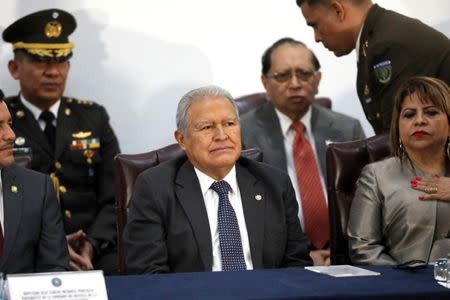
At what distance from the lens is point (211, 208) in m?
2.85

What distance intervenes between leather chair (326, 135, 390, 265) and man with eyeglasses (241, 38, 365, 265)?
0.82 meters

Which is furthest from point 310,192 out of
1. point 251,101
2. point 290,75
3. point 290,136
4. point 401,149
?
point 401,149

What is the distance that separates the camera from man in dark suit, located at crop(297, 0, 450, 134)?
337 centimetres

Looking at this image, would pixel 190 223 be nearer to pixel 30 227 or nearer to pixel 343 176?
pixel 30 227

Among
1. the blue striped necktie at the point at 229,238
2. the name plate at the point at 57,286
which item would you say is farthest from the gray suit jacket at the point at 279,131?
the name plate at the point at 57,286

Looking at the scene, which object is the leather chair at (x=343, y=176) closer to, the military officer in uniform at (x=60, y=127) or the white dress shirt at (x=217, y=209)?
the white dress shirt at (x=217, y=209)

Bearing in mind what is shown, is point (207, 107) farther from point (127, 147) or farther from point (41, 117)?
point (127, 147)

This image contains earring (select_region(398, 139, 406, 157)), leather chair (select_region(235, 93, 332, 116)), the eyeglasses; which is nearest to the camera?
earring (select_region(398, 139, 406, 157))

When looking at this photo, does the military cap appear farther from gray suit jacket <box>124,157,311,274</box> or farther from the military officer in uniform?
gray suit jacket <box>124,157,311,274</box>

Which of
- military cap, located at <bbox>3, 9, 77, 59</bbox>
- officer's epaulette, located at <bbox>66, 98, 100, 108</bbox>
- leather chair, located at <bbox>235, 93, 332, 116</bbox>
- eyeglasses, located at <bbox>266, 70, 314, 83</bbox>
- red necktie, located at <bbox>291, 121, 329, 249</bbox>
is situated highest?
military cap, located at <bbox>3, 9, 77, 59</bbox>

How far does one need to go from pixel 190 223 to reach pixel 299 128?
1597 mm

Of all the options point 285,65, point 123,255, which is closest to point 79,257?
point 123,255

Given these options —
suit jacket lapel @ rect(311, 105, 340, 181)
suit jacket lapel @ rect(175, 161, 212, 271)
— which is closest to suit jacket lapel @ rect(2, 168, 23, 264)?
suit jacket lapel @ rect(175, 161, 212, 271)

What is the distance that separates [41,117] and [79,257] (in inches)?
30.9
